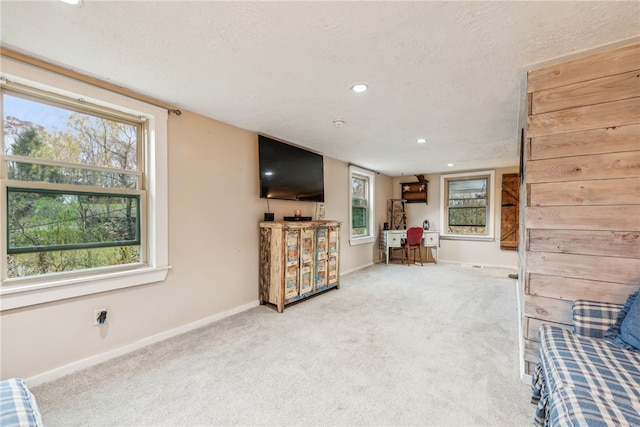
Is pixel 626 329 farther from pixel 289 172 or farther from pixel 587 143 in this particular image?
pixel 289 172

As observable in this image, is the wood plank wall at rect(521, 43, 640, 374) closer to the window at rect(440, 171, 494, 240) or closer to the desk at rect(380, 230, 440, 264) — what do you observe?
the desk at rect(380, 230, 440, 264)

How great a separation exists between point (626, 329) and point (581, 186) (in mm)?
821

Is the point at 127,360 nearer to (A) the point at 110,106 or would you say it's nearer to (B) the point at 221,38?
(A) the point at 110,106

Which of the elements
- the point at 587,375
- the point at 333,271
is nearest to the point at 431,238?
the point at 333,271

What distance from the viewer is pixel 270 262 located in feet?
10.9

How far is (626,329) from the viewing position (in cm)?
139

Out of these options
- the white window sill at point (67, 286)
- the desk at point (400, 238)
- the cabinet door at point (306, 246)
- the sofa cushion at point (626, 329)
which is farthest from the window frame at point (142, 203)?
the desk at point (400, 238)

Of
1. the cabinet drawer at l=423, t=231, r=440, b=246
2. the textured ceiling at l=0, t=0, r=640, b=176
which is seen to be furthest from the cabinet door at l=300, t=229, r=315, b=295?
the cabinet drawer at l=423, t=231, r=440, b=246

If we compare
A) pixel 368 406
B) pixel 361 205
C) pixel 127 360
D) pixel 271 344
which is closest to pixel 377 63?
pixel 368 406

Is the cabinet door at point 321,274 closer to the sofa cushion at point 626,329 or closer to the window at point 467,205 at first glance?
the sofa cushion at point 626,329

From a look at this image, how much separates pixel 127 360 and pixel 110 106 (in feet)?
6.74

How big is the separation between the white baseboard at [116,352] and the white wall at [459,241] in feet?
17.1

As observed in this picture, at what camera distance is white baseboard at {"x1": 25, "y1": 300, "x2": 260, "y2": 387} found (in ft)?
6.12

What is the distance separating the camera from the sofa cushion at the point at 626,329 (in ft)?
4.45
